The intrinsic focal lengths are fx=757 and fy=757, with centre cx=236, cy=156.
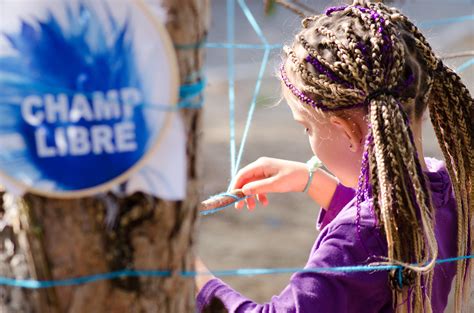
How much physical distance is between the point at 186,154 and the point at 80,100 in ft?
0.52

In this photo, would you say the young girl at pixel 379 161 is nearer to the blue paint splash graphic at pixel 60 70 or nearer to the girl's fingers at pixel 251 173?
the girl's fingers at pixel 251 173

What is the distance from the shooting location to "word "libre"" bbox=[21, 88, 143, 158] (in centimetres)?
86

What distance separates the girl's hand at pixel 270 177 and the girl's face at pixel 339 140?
244 mm

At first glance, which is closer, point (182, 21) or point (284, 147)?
point (182, 21)

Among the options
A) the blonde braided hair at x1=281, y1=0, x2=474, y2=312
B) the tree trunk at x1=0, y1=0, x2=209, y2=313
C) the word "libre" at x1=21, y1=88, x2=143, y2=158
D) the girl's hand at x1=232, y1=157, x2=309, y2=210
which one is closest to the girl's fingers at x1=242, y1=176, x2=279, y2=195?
the girl's hand at x1=232, y1=157, x2=309, y2=210

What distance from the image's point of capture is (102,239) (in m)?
0.92

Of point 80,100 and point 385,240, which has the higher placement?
point 80,100

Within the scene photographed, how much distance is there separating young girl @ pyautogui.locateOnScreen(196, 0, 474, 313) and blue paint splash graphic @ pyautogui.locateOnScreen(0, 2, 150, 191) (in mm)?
546

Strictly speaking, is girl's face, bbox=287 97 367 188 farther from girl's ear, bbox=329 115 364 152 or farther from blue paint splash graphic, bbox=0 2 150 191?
blue paint splash graphic, bbox=0 2 150 191

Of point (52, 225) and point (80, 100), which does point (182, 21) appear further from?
point (52, 225)

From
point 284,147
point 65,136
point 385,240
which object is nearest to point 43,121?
point 65,136

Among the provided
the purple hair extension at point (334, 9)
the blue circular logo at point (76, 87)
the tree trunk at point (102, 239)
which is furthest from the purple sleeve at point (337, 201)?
the blue circular logo at point (76, 87)

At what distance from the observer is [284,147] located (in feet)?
17.5

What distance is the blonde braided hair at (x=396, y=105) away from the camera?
135 centimetres
